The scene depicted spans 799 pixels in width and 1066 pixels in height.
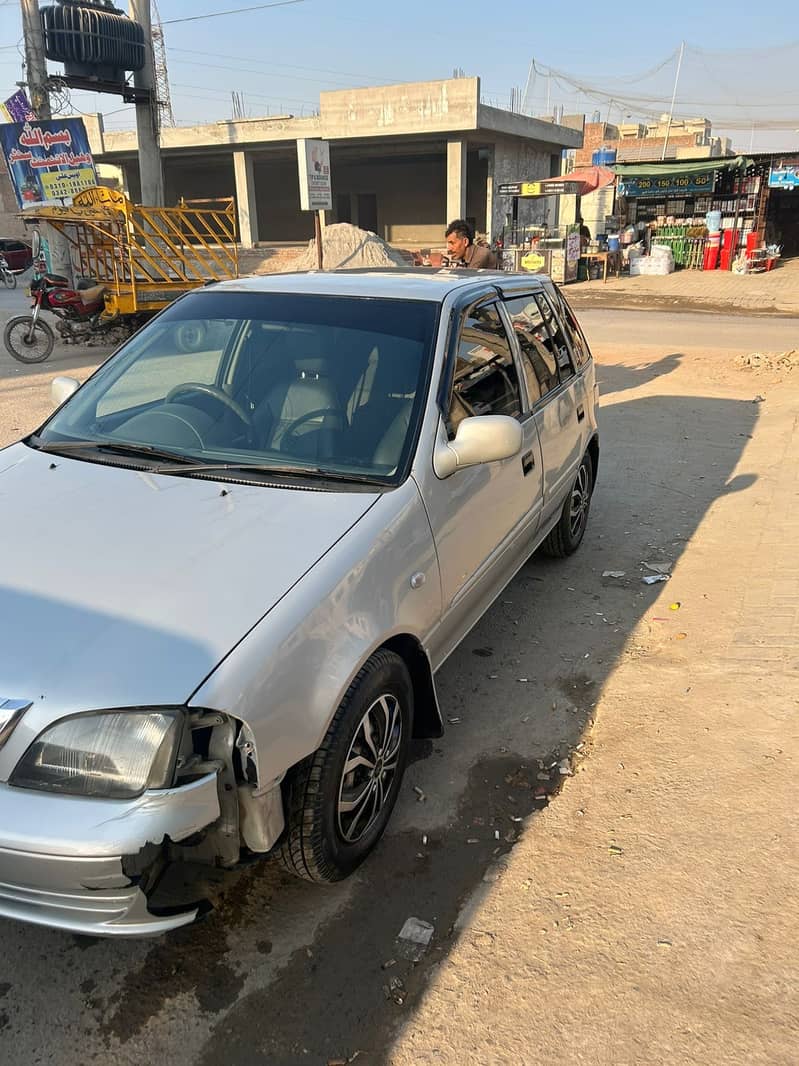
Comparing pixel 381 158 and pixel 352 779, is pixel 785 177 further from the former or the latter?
pixel 352 779

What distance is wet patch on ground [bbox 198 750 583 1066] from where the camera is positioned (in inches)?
83.4

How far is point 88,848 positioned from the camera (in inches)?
73.8

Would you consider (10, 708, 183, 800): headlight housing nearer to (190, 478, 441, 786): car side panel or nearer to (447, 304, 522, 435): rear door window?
(190, 478, 441, 786): car side panel

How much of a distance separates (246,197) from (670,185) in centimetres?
1881

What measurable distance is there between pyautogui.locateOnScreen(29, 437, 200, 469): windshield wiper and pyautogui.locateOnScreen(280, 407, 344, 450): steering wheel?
36 cm

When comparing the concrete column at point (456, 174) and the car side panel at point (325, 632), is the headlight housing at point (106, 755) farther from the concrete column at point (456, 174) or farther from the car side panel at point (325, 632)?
the concrete column at point (456, 174)

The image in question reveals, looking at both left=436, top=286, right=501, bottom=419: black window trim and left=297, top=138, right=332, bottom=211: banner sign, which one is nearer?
left=436, top=286, right=501, bottom=419: black window trim

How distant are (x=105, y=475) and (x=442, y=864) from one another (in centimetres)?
184

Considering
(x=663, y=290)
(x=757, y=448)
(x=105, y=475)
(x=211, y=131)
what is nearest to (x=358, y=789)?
(x=105, y=475)

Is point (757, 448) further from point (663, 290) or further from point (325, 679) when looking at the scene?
point (663, 290)

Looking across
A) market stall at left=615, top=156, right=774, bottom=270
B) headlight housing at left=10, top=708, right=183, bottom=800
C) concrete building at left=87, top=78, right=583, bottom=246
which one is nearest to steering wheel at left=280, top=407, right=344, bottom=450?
headlight housing at left=10, top=708, right=183, bottom=800

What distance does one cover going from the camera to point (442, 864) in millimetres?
2725

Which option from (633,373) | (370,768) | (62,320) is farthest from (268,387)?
(62,320)

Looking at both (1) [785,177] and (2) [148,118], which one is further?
(1) [785,177]
